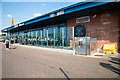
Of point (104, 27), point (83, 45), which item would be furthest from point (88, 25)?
point (83, 45)

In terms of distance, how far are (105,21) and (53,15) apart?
7.13 metres

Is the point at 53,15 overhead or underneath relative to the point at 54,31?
overhead

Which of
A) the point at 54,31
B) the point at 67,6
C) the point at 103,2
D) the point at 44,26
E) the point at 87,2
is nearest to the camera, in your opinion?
the point at 103,2

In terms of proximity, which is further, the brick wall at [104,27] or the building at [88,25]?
the brick wall at [104,27]

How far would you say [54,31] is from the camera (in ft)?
36.0

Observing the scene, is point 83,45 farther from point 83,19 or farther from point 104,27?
point 83,19

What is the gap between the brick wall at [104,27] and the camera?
29.1ft

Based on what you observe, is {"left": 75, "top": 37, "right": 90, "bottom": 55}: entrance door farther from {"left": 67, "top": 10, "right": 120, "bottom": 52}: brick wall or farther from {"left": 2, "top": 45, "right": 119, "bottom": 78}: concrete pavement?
{"left": 2, "top": 45, "right": 119, "bottom": 78}: concrete pavement

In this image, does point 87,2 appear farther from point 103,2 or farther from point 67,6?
point 67,6

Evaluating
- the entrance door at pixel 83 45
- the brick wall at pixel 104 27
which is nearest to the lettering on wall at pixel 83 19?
the brick wall at pixel 104 27

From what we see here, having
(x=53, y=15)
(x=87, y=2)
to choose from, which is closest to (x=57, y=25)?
(x=53, y=15)

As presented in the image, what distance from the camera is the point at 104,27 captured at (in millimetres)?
9562

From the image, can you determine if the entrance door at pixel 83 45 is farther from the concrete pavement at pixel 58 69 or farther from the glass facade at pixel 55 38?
the concrete pavement at pixel 58 69

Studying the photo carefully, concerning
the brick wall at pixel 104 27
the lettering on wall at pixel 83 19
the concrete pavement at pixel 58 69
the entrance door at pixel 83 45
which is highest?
the lettering on wall at pixel 83 19
